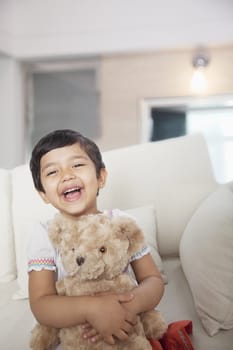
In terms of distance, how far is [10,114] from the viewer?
2549 millimetres

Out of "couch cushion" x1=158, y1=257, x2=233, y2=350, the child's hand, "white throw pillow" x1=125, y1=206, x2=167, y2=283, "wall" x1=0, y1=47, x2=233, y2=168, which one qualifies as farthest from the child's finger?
"wall" x1=0, y1=47, x2=233, y2=168

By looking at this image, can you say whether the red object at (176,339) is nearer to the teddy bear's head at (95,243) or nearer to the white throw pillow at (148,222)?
the teddy bear's head at (95,243)

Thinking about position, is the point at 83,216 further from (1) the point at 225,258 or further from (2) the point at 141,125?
(2) the point at 141,125

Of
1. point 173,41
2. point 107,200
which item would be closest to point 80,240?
point 107,200

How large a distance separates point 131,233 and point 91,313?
0.41 ft

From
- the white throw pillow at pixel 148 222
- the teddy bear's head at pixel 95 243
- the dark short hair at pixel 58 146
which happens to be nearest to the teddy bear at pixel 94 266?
the teddy bear's head at pixel 95 243

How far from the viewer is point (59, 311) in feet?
1.94

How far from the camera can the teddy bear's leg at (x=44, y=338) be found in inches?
24.2

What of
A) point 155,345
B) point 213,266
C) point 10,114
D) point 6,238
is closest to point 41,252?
point 155,345

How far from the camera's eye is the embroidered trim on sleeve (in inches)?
25.5

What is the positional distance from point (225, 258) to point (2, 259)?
0.57 m

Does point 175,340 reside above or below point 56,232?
below

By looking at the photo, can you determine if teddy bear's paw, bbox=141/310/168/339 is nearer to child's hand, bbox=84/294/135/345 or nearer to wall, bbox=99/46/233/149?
child's hand, bbox=84/294/135/345

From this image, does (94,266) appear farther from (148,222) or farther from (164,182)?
(164,182)
